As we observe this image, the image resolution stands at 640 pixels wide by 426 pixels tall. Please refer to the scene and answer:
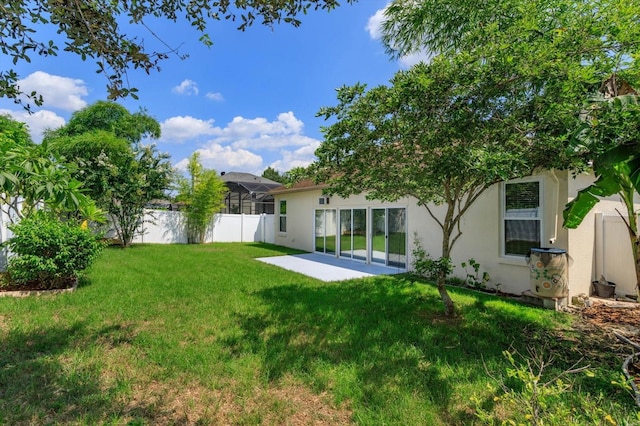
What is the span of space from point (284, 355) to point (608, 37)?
5835mm

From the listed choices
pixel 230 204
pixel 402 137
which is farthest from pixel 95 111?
pixel 402 137

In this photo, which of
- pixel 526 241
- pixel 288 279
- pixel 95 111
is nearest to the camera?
pixel 526 241

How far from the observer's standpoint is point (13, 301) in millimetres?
6176

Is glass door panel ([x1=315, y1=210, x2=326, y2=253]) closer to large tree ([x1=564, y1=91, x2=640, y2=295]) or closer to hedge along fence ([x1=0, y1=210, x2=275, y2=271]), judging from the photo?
hedge along fence ([x1=0, y1=210, x2=275, y2=271])

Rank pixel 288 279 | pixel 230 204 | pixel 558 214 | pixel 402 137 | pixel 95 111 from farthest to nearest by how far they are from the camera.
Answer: pixel 230 204 < pixel 95 111 < pixel 288 279 < pixel 558 214 < pixel 402 137

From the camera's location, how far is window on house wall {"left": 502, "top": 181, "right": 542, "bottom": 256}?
7281 millimetres

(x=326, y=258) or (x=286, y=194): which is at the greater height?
(x=286, y=194)

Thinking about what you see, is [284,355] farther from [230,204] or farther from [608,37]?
[230,204]

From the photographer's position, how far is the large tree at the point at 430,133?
389 centimetres

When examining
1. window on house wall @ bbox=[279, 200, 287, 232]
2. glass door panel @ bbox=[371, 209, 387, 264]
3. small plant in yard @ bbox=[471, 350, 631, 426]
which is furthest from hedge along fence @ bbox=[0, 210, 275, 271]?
small plant in yard @ bbox=[471, 350, 631, 426]

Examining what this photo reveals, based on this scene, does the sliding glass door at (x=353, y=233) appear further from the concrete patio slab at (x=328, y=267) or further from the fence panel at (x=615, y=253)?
the fence panel at (x=615, y=253)

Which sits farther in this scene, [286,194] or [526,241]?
[286,194]

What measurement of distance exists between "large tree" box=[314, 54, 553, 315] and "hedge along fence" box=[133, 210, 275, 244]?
15.9 meters

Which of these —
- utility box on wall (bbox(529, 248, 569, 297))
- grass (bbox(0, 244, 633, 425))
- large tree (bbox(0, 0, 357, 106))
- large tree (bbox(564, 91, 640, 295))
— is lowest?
grass (bbox(0, 244, 633, 425))
